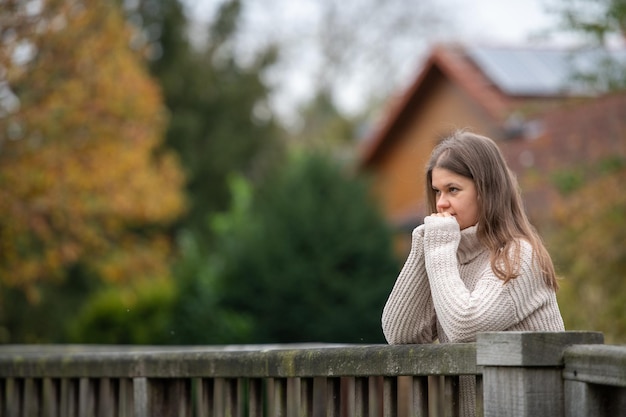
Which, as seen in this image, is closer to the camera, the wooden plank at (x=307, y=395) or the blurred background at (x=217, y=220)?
the wooden plank at (x=307, y=395)

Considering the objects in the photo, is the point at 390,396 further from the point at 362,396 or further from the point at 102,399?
the point at 102,399

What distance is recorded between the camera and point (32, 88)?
58.2ft

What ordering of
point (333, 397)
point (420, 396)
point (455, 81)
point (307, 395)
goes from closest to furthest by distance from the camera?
point (420, 396) < point (333, 397) < point (307, 395) < point (455, 81)

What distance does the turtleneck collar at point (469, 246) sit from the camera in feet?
12.8

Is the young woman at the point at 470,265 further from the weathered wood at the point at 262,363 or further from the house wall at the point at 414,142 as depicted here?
the house wall at the point at 414,142

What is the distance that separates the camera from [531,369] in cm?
316

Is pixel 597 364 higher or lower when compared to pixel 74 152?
lower

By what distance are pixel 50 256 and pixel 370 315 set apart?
5.49 metres

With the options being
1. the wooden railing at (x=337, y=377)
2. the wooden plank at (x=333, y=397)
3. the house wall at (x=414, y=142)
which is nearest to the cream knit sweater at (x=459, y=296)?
the wooden railing at (x=337, y=377)

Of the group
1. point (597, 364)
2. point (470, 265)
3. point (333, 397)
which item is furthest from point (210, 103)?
point (597, 364)

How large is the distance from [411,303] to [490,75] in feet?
73.4

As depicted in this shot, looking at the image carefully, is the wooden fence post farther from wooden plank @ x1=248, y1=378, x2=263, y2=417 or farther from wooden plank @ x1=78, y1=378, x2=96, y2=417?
wooden plank @ x1=78, y1=378, x2=96, y2=417

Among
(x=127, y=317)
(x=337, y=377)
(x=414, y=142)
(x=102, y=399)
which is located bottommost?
(x=102, y=399)

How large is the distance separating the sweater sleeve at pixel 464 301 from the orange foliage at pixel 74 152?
557 inches
